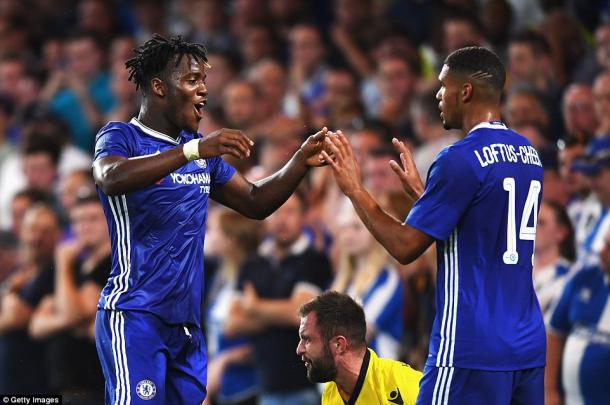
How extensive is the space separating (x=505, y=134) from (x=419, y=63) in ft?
19.4

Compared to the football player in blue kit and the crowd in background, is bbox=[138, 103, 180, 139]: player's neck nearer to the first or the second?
the football player in blue kit

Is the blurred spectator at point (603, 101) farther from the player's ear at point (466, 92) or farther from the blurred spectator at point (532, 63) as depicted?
the player's ear at point (466, 92)

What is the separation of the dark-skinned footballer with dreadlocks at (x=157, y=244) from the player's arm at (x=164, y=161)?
21 millimetres

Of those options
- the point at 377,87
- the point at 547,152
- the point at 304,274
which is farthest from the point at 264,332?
the point at 377,87

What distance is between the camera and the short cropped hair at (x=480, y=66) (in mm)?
5348

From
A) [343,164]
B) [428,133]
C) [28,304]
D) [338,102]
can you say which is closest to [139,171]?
[343,164]

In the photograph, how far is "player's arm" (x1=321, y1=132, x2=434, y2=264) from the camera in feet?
17.0

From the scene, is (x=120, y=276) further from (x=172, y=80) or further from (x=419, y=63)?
(x=419, y=63)

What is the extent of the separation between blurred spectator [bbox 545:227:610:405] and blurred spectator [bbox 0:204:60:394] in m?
4.11

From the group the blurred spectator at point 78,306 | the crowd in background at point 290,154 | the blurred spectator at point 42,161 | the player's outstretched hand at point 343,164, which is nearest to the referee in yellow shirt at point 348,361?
the player's outstretched hand at point 343,164

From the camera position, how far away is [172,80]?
559cm

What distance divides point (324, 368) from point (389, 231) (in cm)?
Answer: 120

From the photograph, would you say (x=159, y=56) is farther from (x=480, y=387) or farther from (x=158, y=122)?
(x=480, y=387)

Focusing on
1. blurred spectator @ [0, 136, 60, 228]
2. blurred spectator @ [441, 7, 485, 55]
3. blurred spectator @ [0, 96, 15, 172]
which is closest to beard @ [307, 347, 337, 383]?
blurred spectator @ [441, 7, 485, 55]
